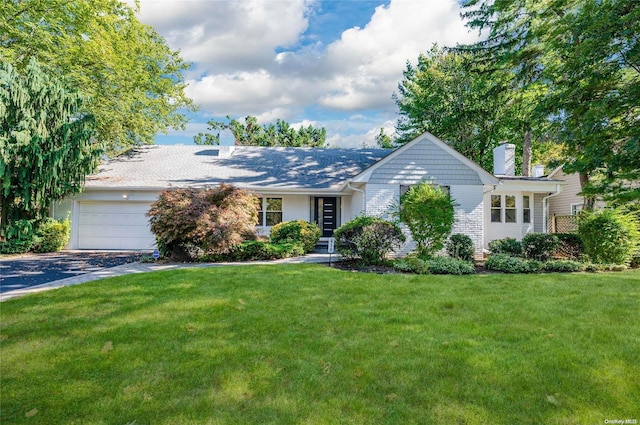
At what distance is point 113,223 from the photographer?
1505cm

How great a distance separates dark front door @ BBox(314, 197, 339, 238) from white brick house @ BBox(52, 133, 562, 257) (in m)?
0.05

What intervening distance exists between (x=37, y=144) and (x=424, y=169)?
14.5 m

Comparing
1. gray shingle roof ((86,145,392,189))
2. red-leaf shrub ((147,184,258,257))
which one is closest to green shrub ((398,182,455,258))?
gray shingle roof ((86,145,392,189))

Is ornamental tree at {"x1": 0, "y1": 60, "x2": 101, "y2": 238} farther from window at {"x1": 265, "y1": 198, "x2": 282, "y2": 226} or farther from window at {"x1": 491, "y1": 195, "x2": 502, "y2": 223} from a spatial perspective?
window at {"x1": 491, "y1": 195, "x2": 502, "y2": 223}

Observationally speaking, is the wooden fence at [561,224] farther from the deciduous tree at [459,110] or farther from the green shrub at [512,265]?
the green shrub at [512,265]

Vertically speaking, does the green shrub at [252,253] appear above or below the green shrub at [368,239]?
below

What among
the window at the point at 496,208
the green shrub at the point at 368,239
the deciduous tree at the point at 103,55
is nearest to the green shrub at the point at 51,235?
the deciduous tree at the point at 103,55

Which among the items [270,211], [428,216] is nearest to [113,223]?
[270,211]

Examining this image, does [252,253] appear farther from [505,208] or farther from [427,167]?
[505,208]

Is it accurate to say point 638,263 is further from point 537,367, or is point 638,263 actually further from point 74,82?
point 74,82

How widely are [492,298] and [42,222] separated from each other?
54.0ft

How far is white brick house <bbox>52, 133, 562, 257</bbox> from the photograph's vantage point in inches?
501

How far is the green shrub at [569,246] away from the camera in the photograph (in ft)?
41.5

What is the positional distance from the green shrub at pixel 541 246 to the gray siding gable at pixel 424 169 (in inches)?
107
